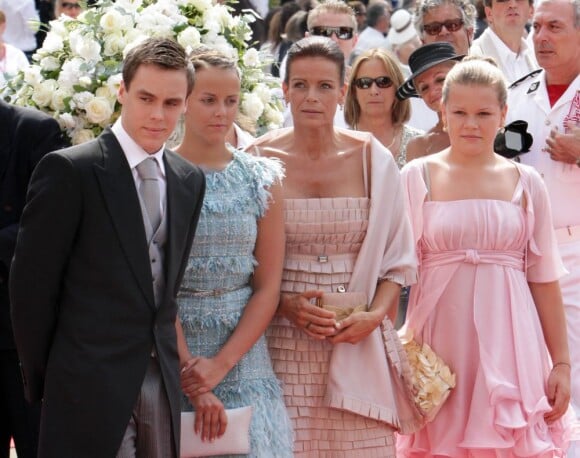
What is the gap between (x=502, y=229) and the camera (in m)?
5.14

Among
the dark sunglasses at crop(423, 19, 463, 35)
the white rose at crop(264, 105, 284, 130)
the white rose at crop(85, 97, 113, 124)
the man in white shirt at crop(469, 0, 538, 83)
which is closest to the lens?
the white rose at crop(85, 97, 113, 124)

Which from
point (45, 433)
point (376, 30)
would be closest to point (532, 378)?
point (45, 433)

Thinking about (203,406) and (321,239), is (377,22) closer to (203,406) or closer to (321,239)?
(321,239)

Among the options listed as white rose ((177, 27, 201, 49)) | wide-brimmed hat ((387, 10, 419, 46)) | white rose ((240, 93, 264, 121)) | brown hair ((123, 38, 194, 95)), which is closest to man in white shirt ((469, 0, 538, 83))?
white rose ((240, 93, 264, 121))

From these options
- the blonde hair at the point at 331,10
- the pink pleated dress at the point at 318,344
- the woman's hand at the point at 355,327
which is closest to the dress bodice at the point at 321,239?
the pink pleated dress at the point at 318,344

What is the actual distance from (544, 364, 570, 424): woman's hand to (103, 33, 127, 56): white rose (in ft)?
7.89

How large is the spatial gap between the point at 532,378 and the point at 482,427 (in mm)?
304

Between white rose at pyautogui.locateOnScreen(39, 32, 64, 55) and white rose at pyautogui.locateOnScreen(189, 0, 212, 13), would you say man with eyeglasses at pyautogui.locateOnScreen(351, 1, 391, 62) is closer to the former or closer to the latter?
white rose at pyautogui.locateOnScreen(189, 0, 212, 13)

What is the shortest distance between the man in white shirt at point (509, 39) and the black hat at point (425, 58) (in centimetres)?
124

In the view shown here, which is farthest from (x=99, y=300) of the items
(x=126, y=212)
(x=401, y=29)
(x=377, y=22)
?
(x=377, y=22)

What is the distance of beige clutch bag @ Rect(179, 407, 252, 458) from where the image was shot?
4469 mm

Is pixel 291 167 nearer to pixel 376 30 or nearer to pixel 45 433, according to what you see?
pixel 45 433

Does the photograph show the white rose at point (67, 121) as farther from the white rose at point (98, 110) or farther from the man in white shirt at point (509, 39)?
the man in white shirt at point (509, 39)

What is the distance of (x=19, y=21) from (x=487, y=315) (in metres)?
7.57
